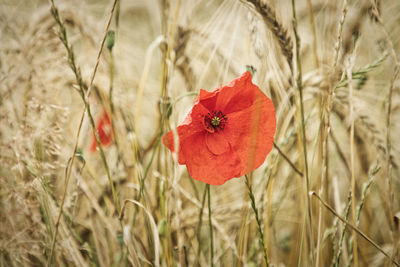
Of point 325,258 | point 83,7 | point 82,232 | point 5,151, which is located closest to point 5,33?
point 83,7

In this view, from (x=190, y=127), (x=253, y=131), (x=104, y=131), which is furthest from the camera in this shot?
(x=104, y=131)

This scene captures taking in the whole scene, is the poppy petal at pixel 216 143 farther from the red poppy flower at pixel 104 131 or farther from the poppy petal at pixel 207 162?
the red poppy flower at pixel 104 131

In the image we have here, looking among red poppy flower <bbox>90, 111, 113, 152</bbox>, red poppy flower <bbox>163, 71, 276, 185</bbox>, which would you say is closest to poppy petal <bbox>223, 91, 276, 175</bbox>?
red poppy flower <bbox>163, 71, 276, 185</bbox>

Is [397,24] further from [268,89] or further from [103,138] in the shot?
[103,138]

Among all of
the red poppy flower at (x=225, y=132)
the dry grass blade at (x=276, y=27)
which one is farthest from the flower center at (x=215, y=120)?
the dry grass blade at (x=276, y=27)

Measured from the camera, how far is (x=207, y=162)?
0.38 metres

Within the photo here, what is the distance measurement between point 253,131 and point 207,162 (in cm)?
10

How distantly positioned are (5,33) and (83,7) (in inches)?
6.8

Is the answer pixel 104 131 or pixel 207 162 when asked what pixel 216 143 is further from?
pixel 104 131

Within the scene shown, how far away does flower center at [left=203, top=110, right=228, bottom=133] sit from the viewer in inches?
17.5

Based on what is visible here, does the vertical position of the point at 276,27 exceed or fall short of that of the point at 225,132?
it exceeds it

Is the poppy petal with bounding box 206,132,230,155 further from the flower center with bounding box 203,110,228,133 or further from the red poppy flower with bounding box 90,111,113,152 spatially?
the red poppy flower with bounding box 90,111,113,152

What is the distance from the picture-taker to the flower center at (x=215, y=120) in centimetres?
44

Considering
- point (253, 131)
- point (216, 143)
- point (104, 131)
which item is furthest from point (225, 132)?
point (104, 131)
